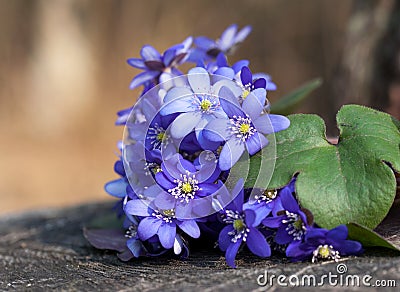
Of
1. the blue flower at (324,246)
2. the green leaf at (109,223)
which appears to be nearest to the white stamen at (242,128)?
the blue flower at (324,246)

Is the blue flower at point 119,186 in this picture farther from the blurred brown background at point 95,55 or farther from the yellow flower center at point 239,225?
the blurred brown background at point 95,55

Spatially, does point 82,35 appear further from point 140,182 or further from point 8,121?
point 140,182

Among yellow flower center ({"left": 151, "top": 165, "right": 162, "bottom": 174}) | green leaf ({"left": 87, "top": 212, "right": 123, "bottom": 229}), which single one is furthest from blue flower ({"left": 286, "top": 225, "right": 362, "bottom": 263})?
green leaf ({"left": 87, "top": 212, "right": 123, "bottom": 229})

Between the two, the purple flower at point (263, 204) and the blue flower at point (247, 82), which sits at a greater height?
the blue flower at point (247, 82)

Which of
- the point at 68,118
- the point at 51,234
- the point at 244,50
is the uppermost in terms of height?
the point at 244,50

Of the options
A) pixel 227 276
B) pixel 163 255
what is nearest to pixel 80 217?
pixel 163 255

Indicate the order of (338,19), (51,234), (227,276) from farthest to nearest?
(338,19) → (51,234) → (227,276)

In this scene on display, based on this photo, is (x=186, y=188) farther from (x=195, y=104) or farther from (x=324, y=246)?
(x=324, y=246)
